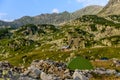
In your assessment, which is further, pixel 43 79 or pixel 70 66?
pixel 70 66

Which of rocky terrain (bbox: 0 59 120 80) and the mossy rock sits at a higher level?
the mossy rock

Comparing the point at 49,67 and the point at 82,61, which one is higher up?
the point at 82,61

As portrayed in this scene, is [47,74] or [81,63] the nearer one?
[81,63]

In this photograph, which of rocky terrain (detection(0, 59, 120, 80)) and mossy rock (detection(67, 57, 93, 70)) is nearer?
rocky terrain (detection(0, 59, 120, 80))

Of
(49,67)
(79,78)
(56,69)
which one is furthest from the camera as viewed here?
(49,67)

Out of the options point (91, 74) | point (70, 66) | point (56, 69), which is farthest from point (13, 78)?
point (56, 69)

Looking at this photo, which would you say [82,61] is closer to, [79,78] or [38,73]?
[79,78]

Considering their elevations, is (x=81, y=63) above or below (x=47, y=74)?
above

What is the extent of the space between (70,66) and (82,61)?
3.19m

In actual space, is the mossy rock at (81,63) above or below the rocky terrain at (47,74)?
above

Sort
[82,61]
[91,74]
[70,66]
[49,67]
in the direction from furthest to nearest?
[49,67] < [91,74] < [70,66] < [82,61]

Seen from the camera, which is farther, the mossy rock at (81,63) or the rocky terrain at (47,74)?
the mossy rock at (81,63)

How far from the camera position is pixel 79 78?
96.5 feet

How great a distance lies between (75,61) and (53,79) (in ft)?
11.4
